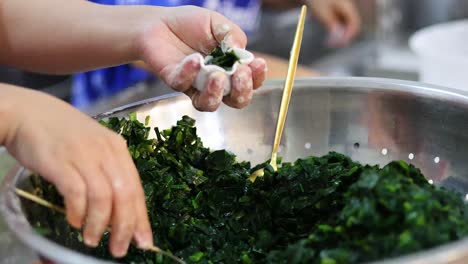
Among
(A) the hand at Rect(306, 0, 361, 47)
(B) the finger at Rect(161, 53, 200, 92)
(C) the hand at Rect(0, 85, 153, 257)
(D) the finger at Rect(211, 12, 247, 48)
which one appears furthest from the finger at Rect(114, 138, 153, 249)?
(A) the hand at Rect(306, 0, 361, 47)

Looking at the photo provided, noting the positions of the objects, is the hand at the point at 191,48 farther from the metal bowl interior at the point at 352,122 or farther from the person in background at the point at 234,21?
the person in background at the point at 234,21

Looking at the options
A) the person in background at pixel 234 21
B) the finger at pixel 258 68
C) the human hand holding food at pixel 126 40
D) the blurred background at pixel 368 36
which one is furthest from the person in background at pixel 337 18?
the finger at pixel 258 68

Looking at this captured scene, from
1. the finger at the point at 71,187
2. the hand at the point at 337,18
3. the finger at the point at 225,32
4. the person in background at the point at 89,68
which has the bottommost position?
the finger at the point at 71,187

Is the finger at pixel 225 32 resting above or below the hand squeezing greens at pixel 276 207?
above

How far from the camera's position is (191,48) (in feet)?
4.59

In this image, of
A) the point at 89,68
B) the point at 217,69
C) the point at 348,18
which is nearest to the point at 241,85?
the point at 217,69

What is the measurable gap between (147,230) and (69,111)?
0.23 m

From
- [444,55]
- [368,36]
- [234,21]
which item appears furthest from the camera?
[368,36]

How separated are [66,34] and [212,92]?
0.55m

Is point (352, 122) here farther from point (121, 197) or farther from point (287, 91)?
point (121, 197)

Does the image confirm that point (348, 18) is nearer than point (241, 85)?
No

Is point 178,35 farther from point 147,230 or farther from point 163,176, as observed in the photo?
point 147,230

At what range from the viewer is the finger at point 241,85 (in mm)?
1209

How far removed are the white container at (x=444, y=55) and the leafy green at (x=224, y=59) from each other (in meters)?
0.94
